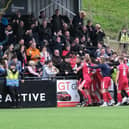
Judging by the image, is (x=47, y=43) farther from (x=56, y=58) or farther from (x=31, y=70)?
(x=31, y=70)

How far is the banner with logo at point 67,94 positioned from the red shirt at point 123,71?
74.8 inches

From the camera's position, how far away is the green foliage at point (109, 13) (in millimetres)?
41781

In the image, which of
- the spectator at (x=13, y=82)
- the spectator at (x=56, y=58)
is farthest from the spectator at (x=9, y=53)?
the spectator at (x=56, y=58)

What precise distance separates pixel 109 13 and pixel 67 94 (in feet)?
65.6

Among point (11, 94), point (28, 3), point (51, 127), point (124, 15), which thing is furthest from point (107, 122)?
point (124, 15)

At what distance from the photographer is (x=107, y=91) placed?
2475 cm

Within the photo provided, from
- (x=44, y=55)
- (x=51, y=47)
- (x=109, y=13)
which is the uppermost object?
(x=109, y=13)

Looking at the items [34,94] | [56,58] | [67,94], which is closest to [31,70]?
[34,94]

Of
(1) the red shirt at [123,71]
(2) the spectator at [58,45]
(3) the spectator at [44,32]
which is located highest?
(3) the spectator at [44,32]

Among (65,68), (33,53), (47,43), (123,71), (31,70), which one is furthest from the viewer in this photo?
(47,43)

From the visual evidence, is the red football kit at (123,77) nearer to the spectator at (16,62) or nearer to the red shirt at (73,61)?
the red shirt at (73,61)

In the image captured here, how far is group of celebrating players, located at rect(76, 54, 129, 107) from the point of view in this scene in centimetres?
2458

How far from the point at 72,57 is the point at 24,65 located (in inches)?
→ 89.9

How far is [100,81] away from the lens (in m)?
25.1
